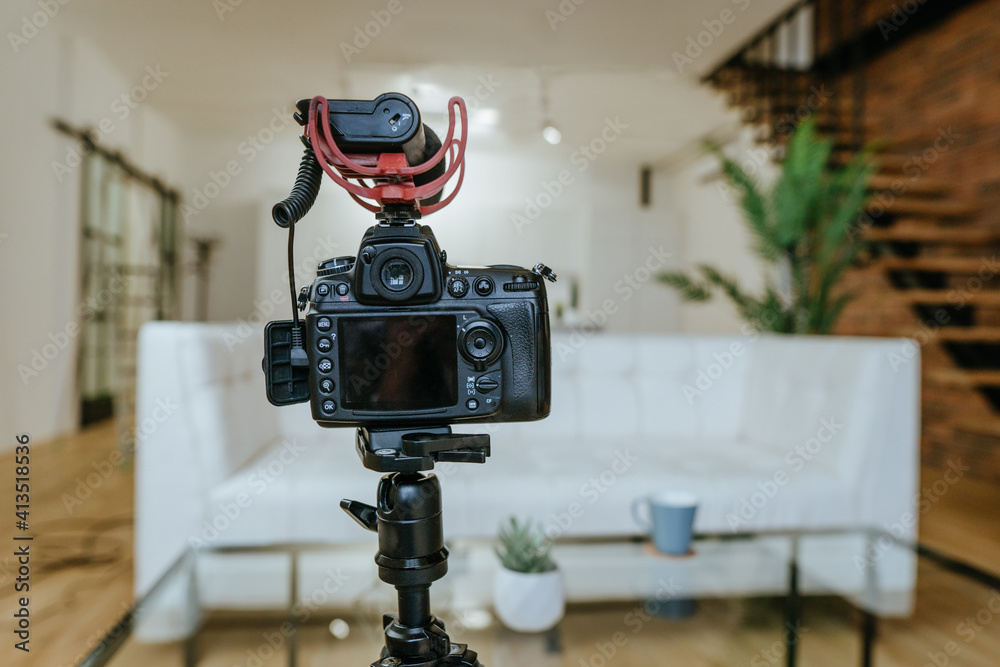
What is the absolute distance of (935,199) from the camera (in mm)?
3305

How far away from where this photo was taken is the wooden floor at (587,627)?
2.91 ft

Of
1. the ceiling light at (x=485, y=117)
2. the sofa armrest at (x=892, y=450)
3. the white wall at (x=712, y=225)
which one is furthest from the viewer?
the white wall at (x=712, y=225)

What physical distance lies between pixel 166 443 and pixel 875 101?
4181mm

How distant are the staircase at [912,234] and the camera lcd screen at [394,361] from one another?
2.68 metres

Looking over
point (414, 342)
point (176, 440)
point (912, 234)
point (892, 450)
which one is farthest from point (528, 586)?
point (912, 234)

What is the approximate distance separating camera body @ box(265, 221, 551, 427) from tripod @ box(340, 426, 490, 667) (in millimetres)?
21

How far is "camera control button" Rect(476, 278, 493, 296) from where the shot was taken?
0.54 meters

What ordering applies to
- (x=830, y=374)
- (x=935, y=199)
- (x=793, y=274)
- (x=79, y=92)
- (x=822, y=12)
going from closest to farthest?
(x=830, y=374) → (x=793, y=274) → (x=935, y=199) → (x=79, y=92) → (x=822, y=12)

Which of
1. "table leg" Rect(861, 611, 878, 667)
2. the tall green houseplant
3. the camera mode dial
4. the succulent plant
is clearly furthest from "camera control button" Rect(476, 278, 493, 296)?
the tall green houseplant

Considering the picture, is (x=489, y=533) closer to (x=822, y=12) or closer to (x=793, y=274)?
(x=793, y=274)

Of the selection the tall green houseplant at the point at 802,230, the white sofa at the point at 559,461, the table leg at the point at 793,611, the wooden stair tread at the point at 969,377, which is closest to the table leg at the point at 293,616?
the white sofa at the point at 559,461

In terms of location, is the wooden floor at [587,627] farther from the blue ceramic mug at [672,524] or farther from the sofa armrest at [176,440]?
the sofa armrest at [176,440]

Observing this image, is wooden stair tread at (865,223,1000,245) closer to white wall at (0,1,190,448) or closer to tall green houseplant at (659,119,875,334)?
tall green houseplant at (659,119,875,334)

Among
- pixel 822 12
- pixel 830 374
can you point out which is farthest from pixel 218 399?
pixel 822 12
